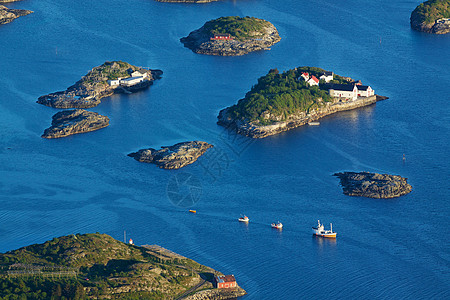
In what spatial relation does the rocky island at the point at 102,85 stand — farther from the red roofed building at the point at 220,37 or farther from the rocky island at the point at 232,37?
the red roofed building at the point at 220,37

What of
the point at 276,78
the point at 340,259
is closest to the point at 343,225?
the point at 340,259

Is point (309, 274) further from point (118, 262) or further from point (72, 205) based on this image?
point (72, 205)

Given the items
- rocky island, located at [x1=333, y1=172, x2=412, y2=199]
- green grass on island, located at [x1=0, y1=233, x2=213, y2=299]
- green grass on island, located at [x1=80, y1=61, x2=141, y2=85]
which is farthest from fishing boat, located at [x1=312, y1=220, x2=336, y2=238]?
green grass on island, located at [x1=80, y1=61, x2=141, y2=85]

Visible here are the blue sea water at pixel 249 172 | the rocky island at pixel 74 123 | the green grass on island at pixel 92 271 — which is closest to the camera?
the green grass on island at pixel 92 271

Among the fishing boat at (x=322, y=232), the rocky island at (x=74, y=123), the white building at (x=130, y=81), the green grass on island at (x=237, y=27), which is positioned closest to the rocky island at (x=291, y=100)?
the rocky island at (x=74, y=123)

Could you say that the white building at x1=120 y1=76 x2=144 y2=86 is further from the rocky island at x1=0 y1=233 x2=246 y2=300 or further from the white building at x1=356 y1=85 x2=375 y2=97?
the rocky island at x1=0 y1=233 x2=246 y2=300
